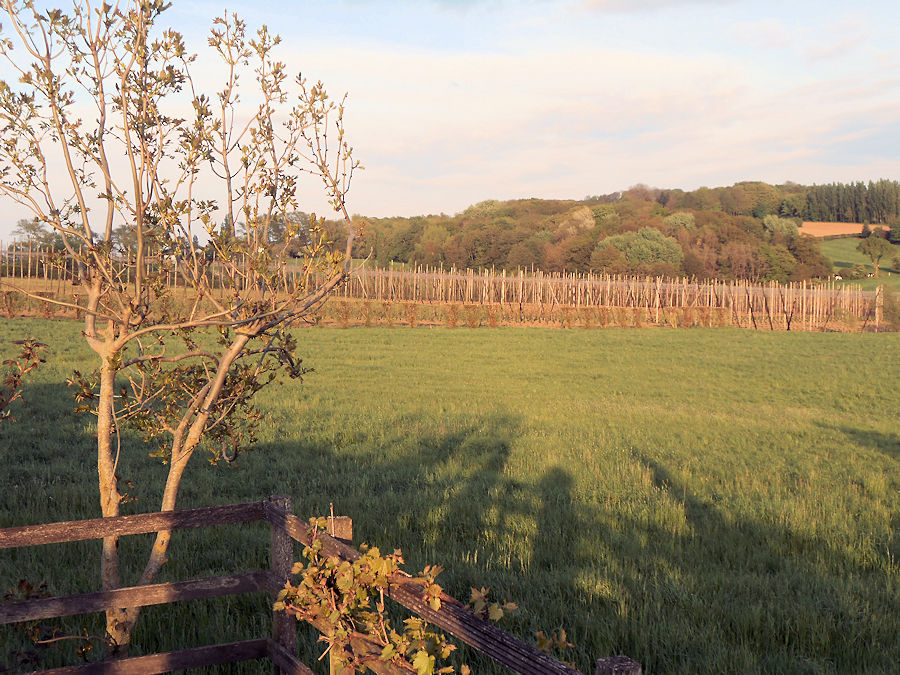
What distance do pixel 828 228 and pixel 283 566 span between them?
436 ft

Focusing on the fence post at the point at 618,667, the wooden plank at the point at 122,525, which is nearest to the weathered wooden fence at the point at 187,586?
the wooden plank at the point at 122,525

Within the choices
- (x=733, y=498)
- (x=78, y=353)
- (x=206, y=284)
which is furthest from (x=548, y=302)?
(x=206, y=284)

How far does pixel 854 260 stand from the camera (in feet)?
333

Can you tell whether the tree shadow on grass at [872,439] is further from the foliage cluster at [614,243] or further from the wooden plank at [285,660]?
the foliage cluster at [614,243]

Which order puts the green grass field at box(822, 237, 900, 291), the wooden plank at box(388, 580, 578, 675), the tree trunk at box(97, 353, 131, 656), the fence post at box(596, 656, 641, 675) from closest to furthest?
the fence post at box(596, 656, 641, 675), the wooden plank at box(388, 580, 578, 675), the tree trunk at box(97, 353, 131, 656), the green grass field at box(822, 237, 900, 291)

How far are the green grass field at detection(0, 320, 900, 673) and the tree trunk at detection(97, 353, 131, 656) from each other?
2.46 ft

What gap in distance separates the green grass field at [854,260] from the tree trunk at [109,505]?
8637 cm

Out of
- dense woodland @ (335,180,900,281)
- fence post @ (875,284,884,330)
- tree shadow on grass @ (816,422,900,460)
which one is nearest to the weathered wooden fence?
tree shadow on grass @ (816,422,900,460)

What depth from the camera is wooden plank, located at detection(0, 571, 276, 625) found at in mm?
3172

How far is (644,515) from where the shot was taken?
7.46 metres

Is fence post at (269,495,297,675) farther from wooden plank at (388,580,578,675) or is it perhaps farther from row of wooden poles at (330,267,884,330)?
row of wooden poles at (330,267,884,330)

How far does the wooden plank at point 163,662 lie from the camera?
3.42 m

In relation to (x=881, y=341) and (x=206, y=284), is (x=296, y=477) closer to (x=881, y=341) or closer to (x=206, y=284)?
(x=206, y=284)

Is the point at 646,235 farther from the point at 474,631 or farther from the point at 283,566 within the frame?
the point at 474,631
